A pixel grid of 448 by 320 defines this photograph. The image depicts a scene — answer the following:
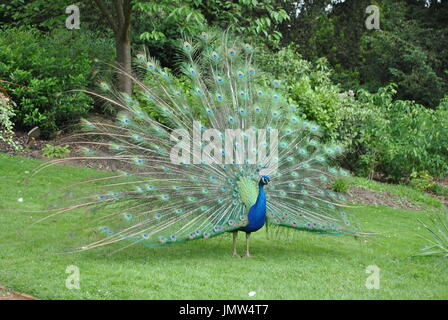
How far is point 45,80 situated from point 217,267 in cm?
719

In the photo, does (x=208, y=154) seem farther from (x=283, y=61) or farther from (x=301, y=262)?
(x=283, y=61)

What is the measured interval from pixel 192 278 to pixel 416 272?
110 inches

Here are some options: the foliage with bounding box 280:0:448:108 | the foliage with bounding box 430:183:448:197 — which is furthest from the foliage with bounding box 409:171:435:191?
the foliage with bounding box 280:0:448:108

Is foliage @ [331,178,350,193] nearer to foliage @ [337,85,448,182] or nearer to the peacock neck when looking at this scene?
foliage @ [337,85,448,182]

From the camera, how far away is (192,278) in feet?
20.9

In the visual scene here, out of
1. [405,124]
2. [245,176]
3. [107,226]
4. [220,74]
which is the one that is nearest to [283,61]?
[405,124]

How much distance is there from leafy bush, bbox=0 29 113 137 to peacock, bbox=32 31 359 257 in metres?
4.67

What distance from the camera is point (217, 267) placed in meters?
6.86

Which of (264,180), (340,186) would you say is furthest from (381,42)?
(264,180)

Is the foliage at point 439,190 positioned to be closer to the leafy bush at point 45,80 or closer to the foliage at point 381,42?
the foliage at point 381,42

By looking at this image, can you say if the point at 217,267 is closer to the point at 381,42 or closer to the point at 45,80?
the point at 45,80

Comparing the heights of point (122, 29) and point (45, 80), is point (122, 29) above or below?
above

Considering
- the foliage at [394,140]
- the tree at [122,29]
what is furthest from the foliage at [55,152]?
the foliage at [394,140]

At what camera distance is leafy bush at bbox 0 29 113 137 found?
12.0 meters
